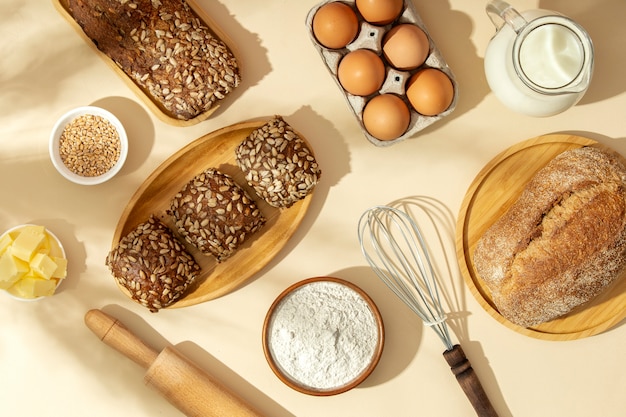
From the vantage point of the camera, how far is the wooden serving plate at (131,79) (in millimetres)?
1534

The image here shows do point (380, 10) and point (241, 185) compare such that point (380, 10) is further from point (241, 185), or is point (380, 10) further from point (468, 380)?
point (468, 380)

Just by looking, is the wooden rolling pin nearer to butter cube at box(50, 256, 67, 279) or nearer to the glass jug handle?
butter cube at box(50, 256, 67, 279)

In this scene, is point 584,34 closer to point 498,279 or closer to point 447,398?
point 498,279

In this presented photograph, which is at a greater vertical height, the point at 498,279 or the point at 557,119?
the point at 557,119

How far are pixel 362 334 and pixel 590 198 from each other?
635 millimetres

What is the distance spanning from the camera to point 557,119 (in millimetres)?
1567

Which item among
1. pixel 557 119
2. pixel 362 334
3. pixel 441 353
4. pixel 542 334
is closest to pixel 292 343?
pixel 362 334

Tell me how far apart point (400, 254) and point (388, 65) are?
501 mm

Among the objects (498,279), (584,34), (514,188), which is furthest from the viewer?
(514,188)

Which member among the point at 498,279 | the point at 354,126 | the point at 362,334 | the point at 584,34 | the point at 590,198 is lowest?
the point at 362,334

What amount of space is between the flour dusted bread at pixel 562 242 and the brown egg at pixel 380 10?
54 cm

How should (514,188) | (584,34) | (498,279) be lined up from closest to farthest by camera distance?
1. (584,34)
2. (498,279)
3. (514,188)

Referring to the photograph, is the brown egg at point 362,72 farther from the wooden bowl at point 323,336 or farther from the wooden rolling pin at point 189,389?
the wooden rolling pin at point 189,389

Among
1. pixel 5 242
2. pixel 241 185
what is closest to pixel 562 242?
pixel 241 185
